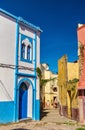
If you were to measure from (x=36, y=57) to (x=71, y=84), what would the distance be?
191 inches

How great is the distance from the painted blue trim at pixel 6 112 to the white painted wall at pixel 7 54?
0.36 m

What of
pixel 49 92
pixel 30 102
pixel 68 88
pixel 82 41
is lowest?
pixel 30 102

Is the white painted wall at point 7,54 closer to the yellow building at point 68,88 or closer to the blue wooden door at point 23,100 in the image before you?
the blue wooden door at point 23,100

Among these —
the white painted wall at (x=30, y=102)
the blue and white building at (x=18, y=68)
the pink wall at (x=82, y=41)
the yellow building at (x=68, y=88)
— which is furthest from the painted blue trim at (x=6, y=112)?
the yellow building at (x=68, y=88)

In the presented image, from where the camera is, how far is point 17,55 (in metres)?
18.2

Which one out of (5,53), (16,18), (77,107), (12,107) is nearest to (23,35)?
(16,18)

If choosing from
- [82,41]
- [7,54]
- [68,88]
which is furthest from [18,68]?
[68,88]

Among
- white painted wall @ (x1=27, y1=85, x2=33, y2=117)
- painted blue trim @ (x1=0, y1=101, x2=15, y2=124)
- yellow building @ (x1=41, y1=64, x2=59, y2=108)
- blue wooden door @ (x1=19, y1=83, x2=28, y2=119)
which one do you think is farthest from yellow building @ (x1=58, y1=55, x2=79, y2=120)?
yellow building @ (x1=41, y1=64, x2=59, y2=108)

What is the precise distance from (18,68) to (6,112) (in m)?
3.58

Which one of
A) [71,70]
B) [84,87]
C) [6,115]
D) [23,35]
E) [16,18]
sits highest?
[16,18]

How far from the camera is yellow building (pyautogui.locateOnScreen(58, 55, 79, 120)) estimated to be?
69.9ft

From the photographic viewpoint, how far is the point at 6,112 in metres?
16.7

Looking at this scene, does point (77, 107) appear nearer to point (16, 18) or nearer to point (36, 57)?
point (36, 57)

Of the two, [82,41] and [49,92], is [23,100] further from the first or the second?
[49,92]
